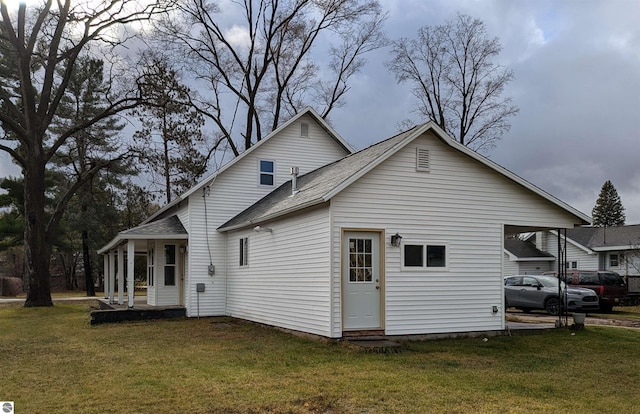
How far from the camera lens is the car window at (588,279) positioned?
22.9 meters

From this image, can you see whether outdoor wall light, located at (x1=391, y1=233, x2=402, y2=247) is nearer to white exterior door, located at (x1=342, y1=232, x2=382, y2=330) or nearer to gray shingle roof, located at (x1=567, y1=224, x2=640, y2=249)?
white exterior door, located at (x1=342, y1=232, x2=382, y2=330)

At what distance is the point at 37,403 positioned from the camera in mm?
6512

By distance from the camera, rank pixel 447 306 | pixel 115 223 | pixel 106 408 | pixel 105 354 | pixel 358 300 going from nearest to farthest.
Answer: pixel 106 408
pixel 105 354
pixel 358 300
pixel 447 306
pixel 115 223

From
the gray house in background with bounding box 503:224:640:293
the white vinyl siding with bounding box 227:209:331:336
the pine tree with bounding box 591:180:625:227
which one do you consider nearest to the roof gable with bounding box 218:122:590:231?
the white vinyl siding with bounding box 227:209:331:336

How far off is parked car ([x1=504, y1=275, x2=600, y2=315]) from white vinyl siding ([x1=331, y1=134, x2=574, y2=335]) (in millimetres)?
7498

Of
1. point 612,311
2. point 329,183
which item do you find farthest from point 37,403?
point 612,311

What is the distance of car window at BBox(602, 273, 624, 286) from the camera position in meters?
22.8

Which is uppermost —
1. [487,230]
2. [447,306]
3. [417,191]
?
[417,191]

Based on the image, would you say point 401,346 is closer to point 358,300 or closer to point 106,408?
point 358,300

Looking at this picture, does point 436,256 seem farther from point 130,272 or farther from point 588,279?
point 588,279

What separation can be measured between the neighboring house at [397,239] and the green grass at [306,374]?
2.64 ft

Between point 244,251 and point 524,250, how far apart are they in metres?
24.5

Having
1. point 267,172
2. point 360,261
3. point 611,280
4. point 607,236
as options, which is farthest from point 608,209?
point 360,261

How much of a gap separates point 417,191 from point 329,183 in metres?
1.94
